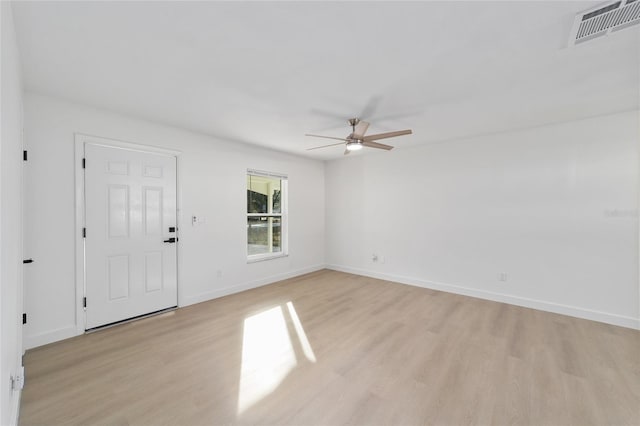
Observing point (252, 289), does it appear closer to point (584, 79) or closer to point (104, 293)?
point (104, 293)

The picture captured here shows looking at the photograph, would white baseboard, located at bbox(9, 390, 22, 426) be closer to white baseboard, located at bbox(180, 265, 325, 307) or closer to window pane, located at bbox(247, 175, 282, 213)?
white baseboard, located at bbox(180, 265, 325, 307)

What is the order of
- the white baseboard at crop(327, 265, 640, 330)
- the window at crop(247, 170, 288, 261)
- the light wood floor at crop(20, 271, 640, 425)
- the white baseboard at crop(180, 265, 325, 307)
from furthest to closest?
1. the window at crop(247, 170, 288, 261)
2. the white baseboard at crop(180, 265, 325, 307)
3. the white baseboard at crop(327, 265, 640, 330)
4. the light wood floor at crop(20, 271, 640, 425)

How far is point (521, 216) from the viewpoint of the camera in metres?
3.81

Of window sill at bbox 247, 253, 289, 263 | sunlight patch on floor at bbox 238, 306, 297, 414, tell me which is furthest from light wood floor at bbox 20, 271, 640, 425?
window sill at bbox 247, 253, 289, 263

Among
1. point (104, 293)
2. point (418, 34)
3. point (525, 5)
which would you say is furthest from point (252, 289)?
point (525, 5)

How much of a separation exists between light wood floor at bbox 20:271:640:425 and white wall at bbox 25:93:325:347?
0.50 metres

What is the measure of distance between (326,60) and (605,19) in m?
1.75

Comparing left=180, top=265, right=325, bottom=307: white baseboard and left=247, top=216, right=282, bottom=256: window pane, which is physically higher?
left=247, top=216, right=282, bottom=256: window pane

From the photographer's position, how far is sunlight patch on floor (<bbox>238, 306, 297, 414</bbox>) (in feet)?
6.68

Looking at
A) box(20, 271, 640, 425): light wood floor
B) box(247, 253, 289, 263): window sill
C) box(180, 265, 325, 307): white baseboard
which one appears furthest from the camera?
box(247, 253, 289, 263): window sill

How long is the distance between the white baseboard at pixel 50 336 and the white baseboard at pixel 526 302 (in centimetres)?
457

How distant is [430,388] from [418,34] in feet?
8.48

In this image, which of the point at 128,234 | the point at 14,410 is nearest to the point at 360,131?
the point at 128,234

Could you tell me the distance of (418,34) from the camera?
175 cm
